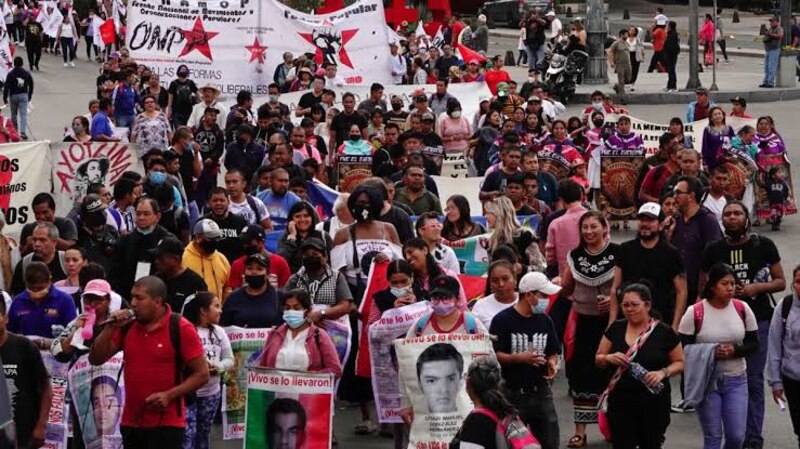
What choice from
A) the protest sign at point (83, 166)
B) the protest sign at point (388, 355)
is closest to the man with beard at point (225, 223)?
the protest sign at point (388, 355)

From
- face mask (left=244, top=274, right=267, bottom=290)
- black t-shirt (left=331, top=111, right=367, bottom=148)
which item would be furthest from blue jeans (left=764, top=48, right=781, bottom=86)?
face mask (left=244, top=274, right=267, bottom=290)

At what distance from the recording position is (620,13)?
210 ft

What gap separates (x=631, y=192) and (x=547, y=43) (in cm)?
2294

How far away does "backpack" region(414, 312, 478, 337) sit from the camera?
10531 millimetres

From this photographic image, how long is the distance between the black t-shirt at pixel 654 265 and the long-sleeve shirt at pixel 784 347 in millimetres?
993

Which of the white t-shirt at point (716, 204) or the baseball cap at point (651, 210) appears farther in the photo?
the white t-shirt at point (716, 204)

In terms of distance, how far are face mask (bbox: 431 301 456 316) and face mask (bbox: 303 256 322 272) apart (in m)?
1.30

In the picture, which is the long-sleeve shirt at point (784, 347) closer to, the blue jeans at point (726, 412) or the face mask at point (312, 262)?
the blue jeans at point (726, 412)

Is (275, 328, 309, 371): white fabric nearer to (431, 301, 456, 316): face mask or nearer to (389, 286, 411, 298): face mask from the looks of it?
(389, 286, 411, 298): face mask

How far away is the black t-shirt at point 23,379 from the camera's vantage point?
31.5 feet

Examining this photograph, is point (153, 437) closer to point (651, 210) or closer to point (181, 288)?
point (181, 288)

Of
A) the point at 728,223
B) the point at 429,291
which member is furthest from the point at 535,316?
the point at 728,223

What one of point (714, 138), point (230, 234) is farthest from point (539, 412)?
point (714, 138)

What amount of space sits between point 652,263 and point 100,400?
376 cm
